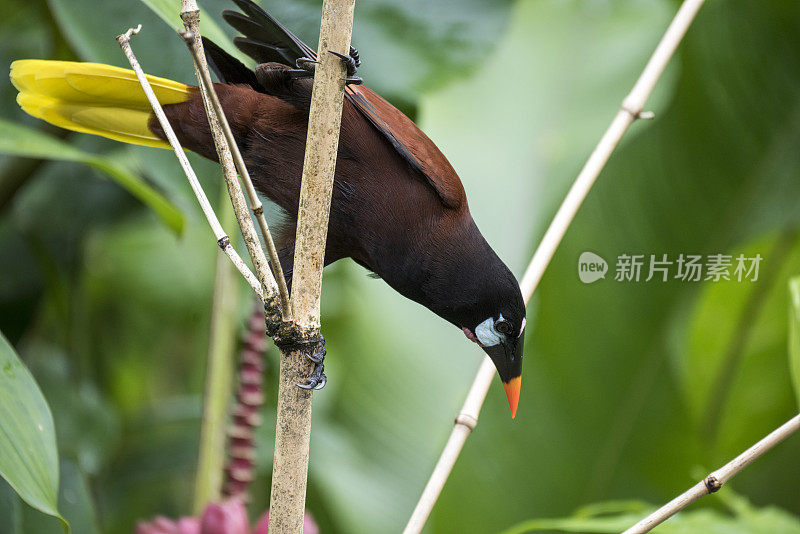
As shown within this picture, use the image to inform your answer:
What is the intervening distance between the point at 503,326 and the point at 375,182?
226 millimetres

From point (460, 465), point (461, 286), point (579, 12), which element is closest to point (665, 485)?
point (460, 465)

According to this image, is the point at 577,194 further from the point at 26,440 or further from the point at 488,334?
the point at 26,440

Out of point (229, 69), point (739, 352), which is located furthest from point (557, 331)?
point (229, 69)

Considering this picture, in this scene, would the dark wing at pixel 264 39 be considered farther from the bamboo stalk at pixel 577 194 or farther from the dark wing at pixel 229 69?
the bamboo stalk at pixel 577 194

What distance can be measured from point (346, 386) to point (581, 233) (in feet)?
1.60

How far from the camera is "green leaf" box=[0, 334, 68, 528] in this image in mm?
666

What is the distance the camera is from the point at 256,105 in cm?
99

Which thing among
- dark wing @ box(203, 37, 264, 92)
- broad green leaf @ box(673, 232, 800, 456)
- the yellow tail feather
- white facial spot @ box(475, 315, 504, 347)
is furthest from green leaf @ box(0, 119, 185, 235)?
broad green leaf @ box(673, 232, 800, 456)

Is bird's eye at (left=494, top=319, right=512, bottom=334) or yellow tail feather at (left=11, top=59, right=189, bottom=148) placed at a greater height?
yellow tail feather at (left=11, top=59, right=189, bottom=148)

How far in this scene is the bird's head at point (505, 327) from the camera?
923 mm

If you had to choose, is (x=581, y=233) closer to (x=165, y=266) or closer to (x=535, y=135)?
(x=535, y=135)

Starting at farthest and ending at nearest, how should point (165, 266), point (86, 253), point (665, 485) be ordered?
point (165, 266) → point (86, 253) → point (665, 485)

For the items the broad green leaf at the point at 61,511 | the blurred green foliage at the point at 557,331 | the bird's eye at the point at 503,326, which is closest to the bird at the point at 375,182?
the bird's eye at the point at 503,326

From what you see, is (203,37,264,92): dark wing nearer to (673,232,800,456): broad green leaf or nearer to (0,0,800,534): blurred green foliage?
(0,0,800,534): blurred green foliage
